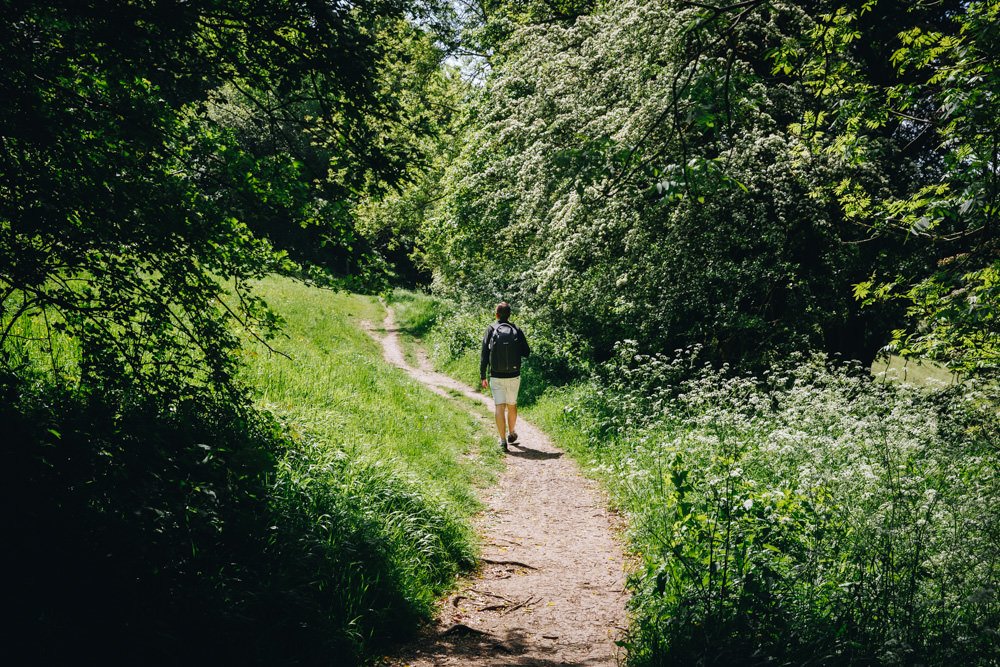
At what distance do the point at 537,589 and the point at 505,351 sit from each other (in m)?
5.04

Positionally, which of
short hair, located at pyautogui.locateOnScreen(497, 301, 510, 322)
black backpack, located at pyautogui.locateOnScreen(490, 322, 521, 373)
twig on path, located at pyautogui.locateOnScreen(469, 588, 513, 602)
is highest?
short hair, located at pyautogui.locateOnScreen(497, 301, 510, 322)

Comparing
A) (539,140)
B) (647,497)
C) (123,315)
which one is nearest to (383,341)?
(539,140)

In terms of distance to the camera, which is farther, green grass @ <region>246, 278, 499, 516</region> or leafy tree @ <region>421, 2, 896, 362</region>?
leafy tree @ <region>421, 2, 896, 362</region>

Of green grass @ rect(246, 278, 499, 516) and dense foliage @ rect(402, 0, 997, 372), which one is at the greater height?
dense foliage @ rect(402, 0, 997, 372)

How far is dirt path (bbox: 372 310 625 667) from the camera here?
430cm

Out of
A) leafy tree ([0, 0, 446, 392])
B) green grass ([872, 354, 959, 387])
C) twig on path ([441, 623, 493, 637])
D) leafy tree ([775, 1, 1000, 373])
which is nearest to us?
leafy tree ([0, 0, 446, 392])

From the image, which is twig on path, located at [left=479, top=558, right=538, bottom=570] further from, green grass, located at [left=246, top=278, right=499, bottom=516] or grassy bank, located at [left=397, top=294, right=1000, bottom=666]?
grassy bank, located at [left=397, top=294, right=1000, bottom=666]

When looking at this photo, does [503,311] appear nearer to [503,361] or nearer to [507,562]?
[503,361]

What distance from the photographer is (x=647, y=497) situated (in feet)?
21.3

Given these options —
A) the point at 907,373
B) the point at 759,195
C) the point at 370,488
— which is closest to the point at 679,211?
the point at 759,195

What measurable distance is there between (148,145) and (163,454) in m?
2.08

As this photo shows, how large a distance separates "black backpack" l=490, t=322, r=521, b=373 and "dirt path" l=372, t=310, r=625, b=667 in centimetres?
208

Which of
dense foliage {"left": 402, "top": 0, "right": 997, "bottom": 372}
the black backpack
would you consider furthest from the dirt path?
dense foliage {"left": 402, "top": 0, "right": 997, "bottom": 372}

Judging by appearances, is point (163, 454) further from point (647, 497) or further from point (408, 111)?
point (647, 497)
